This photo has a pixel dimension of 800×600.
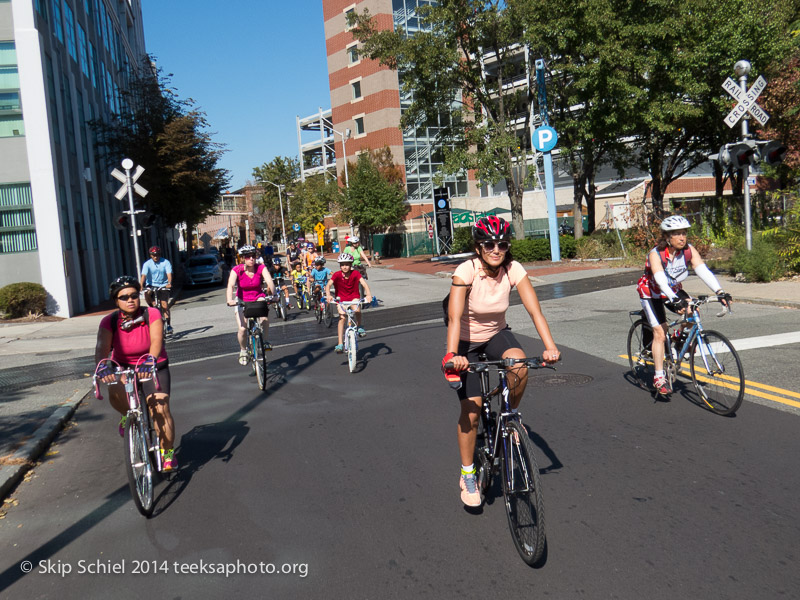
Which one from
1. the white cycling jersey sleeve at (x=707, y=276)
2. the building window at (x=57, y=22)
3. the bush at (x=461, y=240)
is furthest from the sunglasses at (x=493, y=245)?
the bush at (x=461, y=240)

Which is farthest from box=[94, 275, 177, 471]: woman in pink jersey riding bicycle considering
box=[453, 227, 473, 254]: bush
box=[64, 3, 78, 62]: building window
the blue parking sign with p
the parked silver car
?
box=[453, 227, 473, 254]: bush

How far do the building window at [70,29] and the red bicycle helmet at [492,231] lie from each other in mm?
29123

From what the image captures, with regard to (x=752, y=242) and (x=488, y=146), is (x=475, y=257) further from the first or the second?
(x=488, y=146)

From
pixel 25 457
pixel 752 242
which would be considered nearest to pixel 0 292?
pixel 25 457

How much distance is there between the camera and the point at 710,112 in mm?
30484

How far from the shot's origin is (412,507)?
16.0 feet

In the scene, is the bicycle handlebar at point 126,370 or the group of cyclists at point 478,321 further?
the bicycle handlebar at point 126,370

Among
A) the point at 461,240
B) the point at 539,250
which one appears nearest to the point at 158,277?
the point at 539,250

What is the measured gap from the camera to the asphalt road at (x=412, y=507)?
3.83 meters

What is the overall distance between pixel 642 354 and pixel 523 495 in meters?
4.21

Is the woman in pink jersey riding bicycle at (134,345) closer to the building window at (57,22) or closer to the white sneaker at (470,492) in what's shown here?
the white sneaker at (470,492)

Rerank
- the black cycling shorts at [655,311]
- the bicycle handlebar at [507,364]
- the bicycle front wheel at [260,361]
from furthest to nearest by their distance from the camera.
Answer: the bicycle front wheel at [260,361] → the black cycling shorts at [655,311] → the bicycle handlebar at [507,364]

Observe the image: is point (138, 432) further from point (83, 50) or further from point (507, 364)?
point (83, 50)

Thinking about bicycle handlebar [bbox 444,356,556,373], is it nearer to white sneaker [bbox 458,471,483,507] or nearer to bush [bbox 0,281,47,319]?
white sneaker [bbox 458,471,483,507]
